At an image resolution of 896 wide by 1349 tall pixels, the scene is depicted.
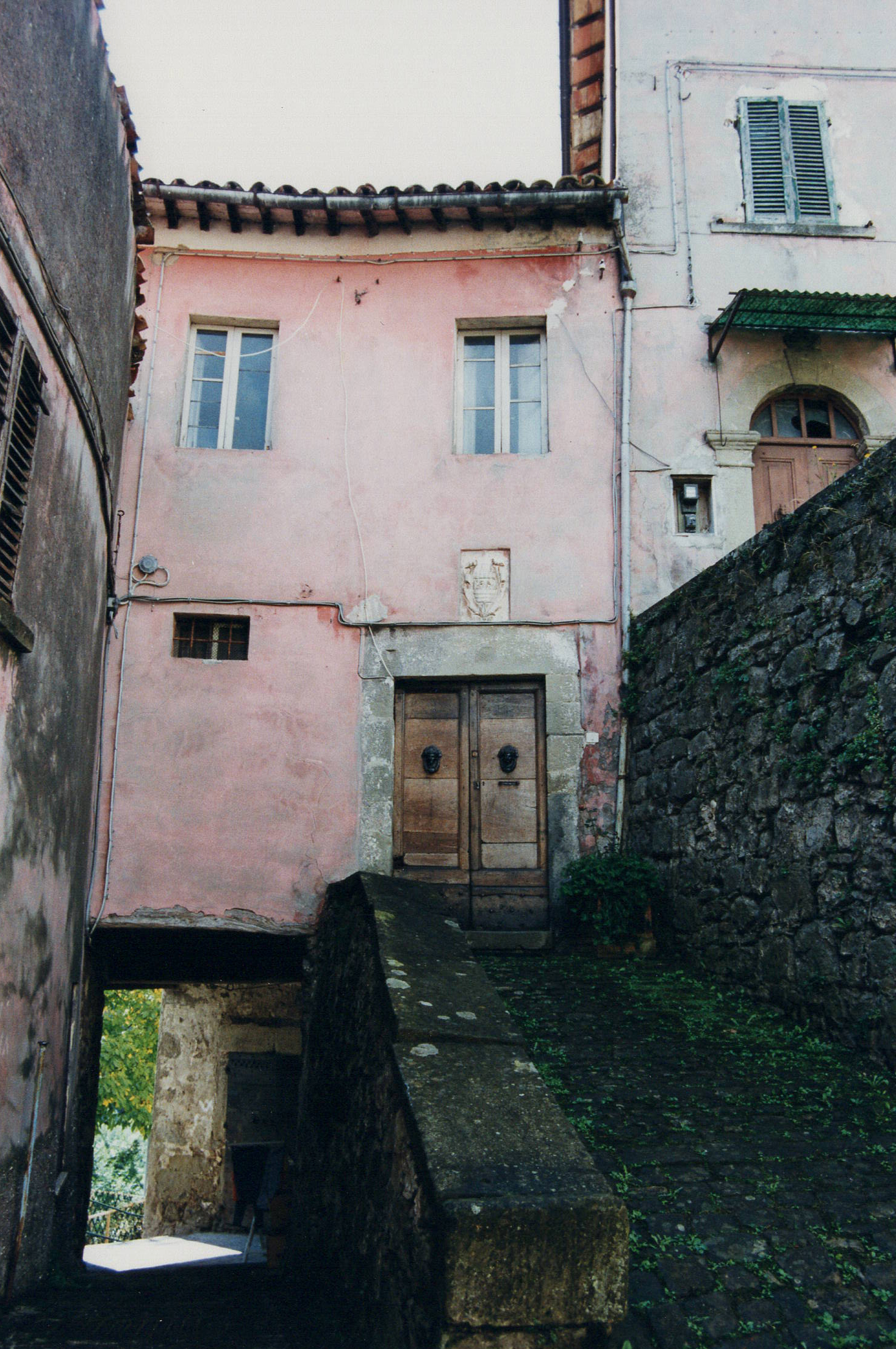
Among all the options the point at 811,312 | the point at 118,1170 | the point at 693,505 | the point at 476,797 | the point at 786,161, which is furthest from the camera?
the point at 118,1170

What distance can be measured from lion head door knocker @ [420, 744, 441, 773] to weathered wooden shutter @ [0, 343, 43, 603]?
3826 millimetres

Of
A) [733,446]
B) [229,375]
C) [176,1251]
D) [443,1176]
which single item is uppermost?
[229,375]

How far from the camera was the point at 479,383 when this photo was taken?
27.5 ft

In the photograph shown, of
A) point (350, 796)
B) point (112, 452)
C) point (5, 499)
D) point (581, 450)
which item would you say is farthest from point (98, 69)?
point (350, 796)

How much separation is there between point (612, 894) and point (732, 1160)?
117 inches

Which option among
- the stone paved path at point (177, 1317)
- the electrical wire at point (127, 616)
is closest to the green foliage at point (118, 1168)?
the electrical wire at point (127, 616)

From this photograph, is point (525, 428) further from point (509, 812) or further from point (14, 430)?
point (14, 430)

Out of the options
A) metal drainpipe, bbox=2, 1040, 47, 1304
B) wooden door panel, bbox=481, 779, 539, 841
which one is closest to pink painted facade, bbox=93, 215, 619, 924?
wooden door panel, bbox=481, 779, 539, 841

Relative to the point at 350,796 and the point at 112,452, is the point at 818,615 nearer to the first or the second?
the point at 350,796

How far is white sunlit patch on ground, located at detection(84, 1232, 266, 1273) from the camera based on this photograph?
8.89 m

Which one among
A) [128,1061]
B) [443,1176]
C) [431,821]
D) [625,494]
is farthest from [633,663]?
[128,1061]

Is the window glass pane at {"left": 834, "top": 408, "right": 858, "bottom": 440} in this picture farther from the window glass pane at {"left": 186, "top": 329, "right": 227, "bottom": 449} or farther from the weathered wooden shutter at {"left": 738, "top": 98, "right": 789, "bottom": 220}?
the window glass pane at {"left": 186, "top": 329, "right": 227, "bottom": 449}

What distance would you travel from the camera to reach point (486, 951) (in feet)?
22.9

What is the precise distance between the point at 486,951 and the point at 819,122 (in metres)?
8.19
